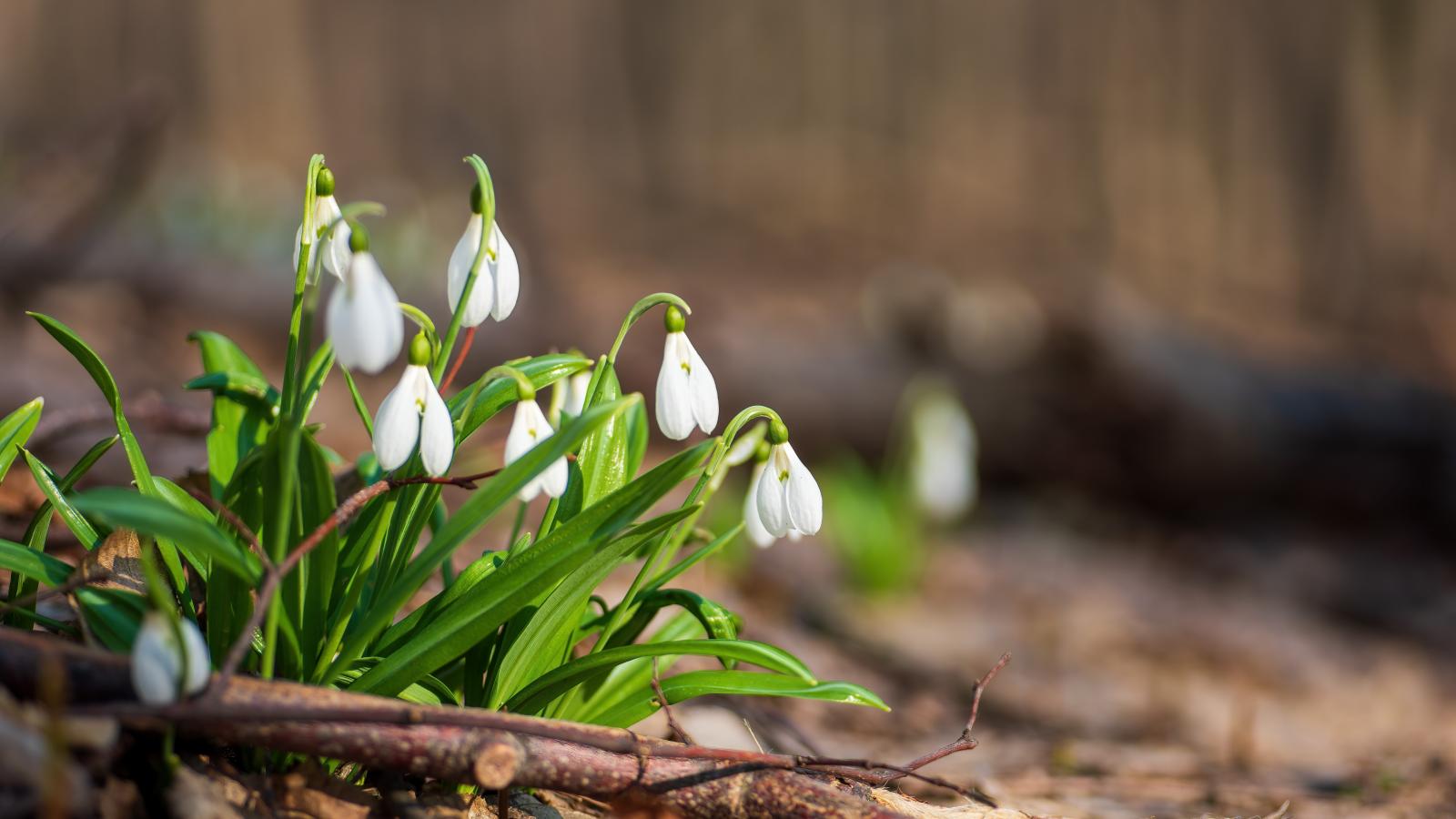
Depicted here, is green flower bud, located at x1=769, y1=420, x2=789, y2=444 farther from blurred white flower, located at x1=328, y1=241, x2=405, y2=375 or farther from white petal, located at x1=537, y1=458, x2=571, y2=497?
blurred white flower, located at x1=328, y1=241, x2=405, y2=375

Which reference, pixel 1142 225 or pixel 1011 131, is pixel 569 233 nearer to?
pixel 1011 131

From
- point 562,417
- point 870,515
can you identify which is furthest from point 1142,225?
point 562,417

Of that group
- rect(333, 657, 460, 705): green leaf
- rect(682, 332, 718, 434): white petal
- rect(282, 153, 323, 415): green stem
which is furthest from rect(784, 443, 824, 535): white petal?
rect(282, 153, 323, 415): green stem

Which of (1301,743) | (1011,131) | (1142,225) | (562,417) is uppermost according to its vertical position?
(1011,131)

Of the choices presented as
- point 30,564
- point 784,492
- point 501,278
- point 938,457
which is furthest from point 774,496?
point 938,457

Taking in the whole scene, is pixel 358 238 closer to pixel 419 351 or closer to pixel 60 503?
pixel 419 351

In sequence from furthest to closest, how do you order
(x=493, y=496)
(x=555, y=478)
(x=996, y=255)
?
1. (x=996, y=255)
2. (x=555, y=478)
3. (x=493, y=496)

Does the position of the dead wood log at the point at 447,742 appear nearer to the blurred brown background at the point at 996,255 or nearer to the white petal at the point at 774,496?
the white petal at the point at 774,496
